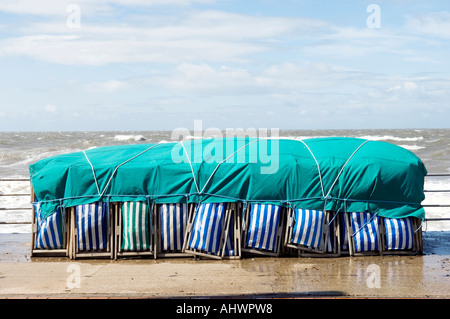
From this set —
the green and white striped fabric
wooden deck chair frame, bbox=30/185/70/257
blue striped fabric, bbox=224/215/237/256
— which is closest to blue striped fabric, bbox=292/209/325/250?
blue striped fabric, bbox=224/215/237/256

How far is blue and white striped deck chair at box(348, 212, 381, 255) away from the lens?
1004 centimetres

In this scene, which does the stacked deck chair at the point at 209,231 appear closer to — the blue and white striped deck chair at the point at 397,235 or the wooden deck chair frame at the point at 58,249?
the wooden deck chair frame at the point at 58,249

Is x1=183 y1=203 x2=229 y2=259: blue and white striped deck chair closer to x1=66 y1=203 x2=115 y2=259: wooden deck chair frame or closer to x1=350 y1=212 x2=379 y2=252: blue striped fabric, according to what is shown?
x1=66 y1=203 x2=115 y2=259: wooden deck chair frame

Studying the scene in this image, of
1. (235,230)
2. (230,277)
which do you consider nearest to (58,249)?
(235,230)

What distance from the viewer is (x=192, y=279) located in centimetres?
856

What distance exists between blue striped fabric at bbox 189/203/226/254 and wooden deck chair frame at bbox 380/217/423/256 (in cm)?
296

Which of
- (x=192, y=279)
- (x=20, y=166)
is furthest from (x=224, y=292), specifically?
(x=20, y=166)

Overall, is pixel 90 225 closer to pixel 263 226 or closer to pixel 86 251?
Result: pixel 86 251

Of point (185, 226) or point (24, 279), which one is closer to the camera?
point (24, 279)

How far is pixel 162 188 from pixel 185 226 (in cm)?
81

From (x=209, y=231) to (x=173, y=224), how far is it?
0.68 m

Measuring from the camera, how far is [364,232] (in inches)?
396

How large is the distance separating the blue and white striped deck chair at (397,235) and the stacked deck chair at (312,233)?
0.92 meters

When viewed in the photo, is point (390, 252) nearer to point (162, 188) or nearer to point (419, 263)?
point (419, 263)
